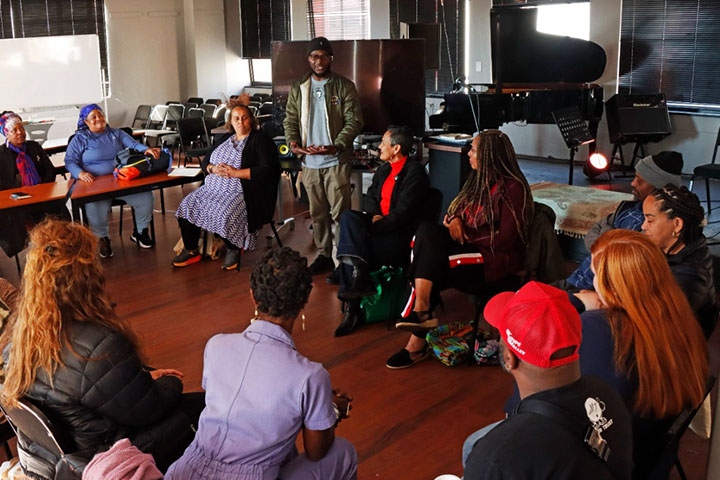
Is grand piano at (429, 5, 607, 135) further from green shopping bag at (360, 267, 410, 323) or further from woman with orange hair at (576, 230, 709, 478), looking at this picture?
woman with orange hair at (576, 230, 709, 478)

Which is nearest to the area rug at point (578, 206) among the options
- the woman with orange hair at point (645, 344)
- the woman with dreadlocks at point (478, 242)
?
the woman with dreadlocks at point (478, 242)

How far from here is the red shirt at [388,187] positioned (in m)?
4.58

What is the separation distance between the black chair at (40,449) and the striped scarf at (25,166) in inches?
153

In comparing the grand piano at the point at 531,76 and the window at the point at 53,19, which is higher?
the window at the point at 53,19

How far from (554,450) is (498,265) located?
2.52 m

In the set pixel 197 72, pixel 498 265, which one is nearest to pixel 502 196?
pixel 498 265

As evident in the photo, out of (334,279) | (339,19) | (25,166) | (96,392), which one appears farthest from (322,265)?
(339,19)

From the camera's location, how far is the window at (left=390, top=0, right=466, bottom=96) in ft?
35.2

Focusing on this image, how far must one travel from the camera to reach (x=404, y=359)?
12.7ft

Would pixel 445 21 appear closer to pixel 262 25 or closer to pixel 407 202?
pixel 262 25

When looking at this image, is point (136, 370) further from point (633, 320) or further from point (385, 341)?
point (385, 341)

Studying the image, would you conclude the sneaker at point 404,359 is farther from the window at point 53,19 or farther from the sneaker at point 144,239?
the window at point 53,19

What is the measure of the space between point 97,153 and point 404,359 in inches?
128

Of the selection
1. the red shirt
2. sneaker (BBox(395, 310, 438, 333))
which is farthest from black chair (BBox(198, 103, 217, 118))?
sneaker (BBox(395, 310, 438, 333))
